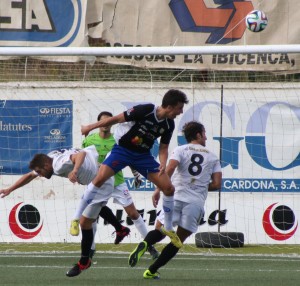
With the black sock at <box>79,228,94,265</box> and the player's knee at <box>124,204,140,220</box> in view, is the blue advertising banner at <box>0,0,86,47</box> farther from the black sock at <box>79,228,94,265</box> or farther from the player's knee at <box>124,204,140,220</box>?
the black sock at <box>79,228,94,265</box>

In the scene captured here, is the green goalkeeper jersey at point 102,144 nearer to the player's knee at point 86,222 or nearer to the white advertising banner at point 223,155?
the white advertising banner at point 223,155

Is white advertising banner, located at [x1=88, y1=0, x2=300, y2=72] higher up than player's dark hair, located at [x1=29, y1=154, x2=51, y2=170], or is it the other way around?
white advertising banner, located at [x1=88, y1=0, x2=300, y2=72]

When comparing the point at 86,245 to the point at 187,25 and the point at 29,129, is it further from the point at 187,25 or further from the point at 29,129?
the point at 187,25

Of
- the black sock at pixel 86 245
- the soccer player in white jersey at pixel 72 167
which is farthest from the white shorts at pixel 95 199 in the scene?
the black sock at pixel 86 245

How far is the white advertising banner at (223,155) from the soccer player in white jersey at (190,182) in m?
5.21

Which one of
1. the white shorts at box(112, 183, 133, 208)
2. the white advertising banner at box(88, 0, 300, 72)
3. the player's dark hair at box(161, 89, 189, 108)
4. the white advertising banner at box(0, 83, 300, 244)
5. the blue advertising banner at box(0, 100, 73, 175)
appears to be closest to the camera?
the player's dark hair at box(161, 89, 189, 108)

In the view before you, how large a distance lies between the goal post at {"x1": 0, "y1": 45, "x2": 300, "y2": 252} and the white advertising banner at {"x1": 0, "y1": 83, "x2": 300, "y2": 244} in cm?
2

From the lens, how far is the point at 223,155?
16.4 m

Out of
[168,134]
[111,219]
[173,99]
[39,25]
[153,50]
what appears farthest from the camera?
[39,25]

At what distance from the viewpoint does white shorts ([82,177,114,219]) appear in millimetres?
11219

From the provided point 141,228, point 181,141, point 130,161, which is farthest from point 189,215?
point 181,141

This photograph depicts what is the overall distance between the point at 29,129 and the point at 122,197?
3.06 m

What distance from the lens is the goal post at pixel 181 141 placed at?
1631 cm

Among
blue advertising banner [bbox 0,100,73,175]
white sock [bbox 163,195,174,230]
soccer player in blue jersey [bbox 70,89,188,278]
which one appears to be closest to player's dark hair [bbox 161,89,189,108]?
soccer player in blue jersey [bbox 70,89,188,278]
